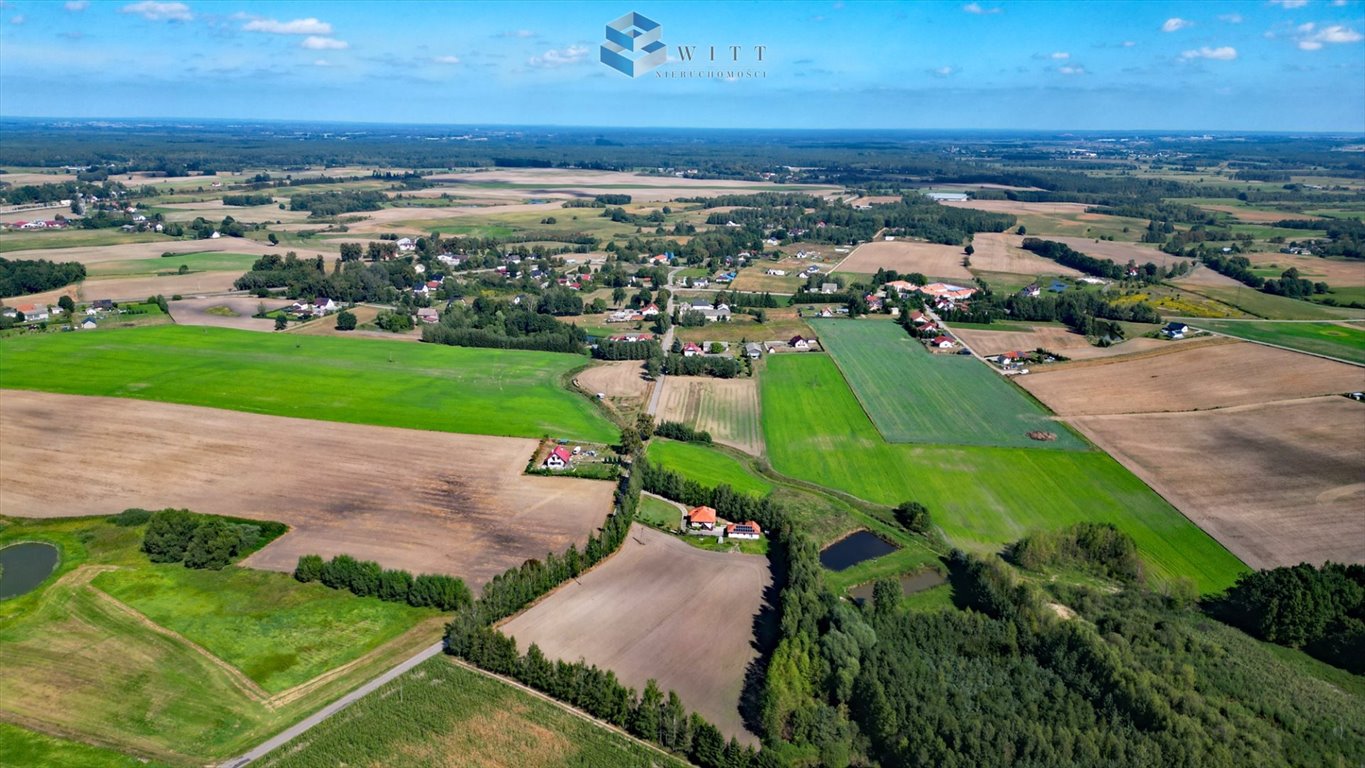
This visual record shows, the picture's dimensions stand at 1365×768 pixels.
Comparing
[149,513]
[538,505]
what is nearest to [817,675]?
[538,505]

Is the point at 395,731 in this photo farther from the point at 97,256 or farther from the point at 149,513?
the point at 97,256

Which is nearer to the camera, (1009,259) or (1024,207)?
(1009,259)

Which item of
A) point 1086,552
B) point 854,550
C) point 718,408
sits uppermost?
point 718,408

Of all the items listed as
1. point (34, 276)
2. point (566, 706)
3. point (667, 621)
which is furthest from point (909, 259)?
point (34, 276)

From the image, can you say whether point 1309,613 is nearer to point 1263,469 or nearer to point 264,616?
point 1263,469

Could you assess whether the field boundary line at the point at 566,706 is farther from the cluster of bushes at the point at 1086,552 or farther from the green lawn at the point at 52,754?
the cluster of bushes at the point at 1086,552
